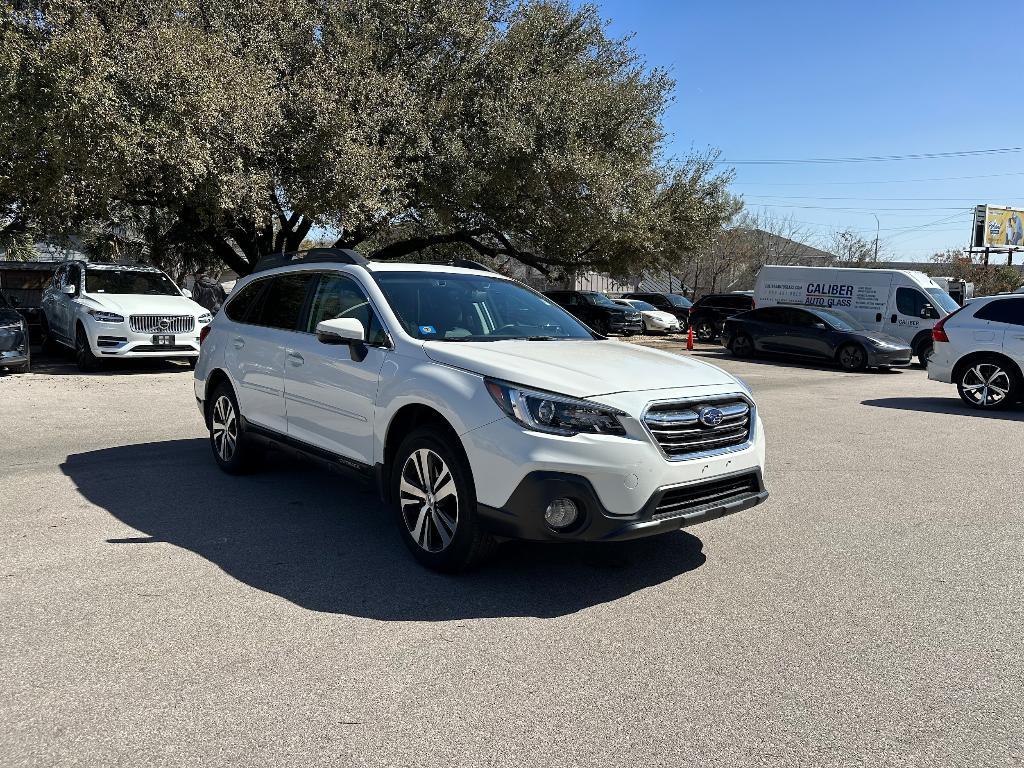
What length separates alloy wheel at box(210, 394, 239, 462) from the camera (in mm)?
6746

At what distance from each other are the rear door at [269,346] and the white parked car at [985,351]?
9.75 m

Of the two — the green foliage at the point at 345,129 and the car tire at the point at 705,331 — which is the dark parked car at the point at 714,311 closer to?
the car tire at the point at 705,331

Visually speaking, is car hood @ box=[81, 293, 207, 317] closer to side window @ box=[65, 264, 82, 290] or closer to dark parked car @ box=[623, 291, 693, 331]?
side window @ box=[65, 264, 82, 290]

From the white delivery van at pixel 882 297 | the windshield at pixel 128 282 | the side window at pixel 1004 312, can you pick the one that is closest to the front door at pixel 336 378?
the side window at pixel 1004 312

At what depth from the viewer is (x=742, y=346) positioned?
69.8ft

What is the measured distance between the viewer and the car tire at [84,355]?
544 inches

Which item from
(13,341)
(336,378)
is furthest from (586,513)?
(13,341)

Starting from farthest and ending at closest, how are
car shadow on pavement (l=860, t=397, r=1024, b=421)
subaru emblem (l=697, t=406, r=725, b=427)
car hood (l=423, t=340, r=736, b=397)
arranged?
1. car shadow on pavement (l=860, t=397, r=1024, b=421)
2. subaru emblem (l=697, t=406, r=725, b=427)
3. car hood (l=423, t=340, r=736, b=397)

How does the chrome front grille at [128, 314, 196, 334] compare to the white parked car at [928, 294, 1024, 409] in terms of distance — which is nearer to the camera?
the white parked car at [928, 294, 1024, 409]

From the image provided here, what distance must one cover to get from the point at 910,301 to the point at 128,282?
1711 cm

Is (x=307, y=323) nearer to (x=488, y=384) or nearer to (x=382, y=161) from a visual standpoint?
(x=488, y=384)

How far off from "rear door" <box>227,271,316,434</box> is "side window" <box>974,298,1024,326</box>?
993 cm

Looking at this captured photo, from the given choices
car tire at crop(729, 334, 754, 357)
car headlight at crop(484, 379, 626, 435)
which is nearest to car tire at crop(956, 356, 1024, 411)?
car tire at crop(729, 334, 754, 357)

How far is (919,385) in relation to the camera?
1546 centimetres
